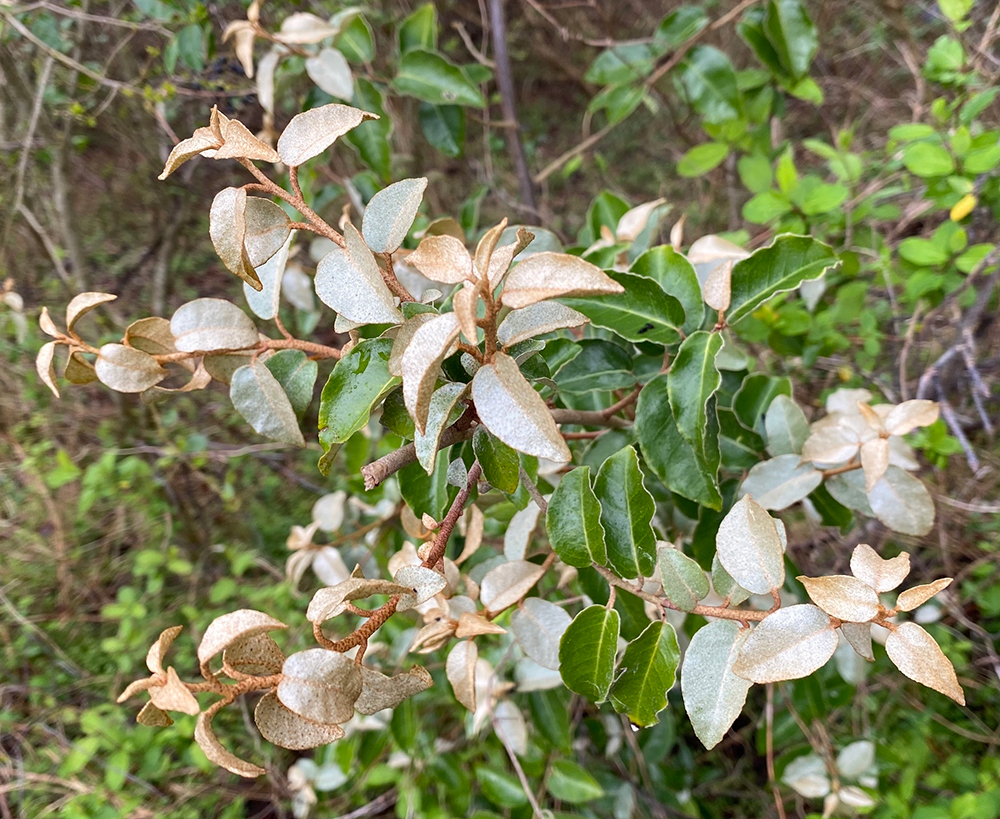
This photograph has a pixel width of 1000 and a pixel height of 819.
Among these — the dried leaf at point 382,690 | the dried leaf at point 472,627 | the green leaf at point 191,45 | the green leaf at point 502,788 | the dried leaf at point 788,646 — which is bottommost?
the green leaf at point 502,788

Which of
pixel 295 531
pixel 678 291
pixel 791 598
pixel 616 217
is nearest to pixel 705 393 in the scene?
pixel 678 291

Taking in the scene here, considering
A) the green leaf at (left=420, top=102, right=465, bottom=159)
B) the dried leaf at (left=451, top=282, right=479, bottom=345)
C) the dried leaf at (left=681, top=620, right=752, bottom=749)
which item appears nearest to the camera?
the dried leaf at (left=451, top=282, right=479, bottom=345)

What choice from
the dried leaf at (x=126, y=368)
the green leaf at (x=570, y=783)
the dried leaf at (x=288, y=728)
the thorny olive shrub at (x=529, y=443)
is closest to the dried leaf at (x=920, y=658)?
the thorny olive shrub at (x=529, y=443)

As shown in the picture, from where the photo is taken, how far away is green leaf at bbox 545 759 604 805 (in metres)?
1.00

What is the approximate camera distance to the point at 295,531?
0.89 meters

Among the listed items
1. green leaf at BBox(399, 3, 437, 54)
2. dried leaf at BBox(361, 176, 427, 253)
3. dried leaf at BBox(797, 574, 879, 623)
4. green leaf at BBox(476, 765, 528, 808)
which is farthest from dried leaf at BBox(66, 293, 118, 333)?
green leaf at BBox(476, 765, 528, 808)

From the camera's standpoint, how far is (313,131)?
38 centimetres

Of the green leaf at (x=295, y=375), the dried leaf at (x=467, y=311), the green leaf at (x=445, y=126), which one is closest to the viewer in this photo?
A: the dried leaf at (x=467, y=311)

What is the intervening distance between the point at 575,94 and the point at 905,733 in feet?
10.2

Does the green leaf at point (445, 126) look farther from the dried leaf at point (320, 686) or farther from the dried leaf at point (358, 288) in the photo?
the dried leaf at point (320, 686)

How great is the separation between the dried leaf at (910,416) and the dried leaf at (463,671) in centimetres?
46

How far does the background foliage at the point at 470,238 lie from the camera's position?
1.01m

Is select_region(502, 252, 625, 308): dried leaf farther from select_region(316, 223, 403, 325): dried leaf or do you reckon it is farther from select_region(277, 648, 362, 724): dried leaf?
select_region(277, 648, 362, 724): dried leaf

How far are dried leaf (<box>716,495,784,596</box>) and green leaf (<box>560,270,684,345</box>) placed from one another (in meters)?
0.19
